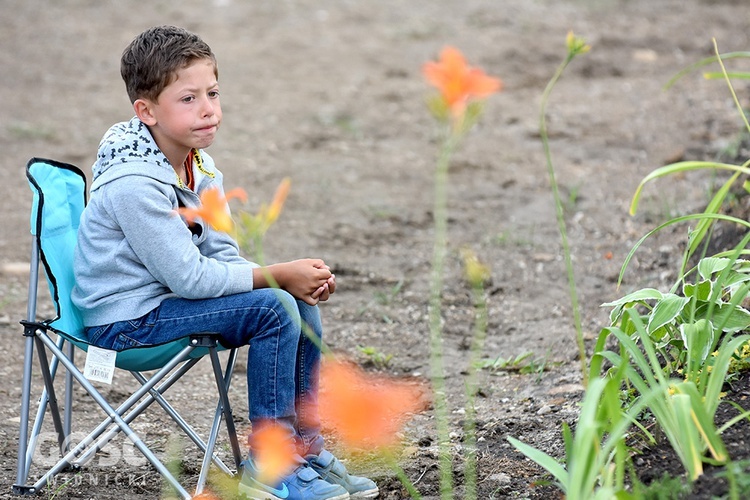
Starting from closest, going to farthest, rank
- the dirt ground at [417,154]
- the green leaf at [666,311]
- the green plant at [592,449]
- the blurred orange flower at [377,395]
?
the green plant at [592,449] < the green leaf at [666,311] < the blurred orange flower at [377,395] < the dirt ground at [417,154]

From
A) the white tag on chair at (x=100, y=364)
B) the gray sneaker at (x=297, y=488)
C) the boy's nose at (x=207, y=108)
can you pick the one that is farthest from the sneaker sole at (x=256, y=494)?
the boy's nose at (x=207, y=108)

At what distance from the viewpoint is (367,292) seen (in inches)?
182

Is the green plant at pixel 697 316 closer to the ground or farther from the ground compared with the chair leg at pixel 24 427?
farther from the ground

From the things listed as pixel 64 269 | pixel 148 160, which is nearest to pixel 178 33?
pixel 148 160

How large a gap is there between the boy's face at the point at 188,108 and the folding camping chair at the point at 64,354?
369 mm

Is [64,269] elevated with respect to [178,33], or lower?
lower

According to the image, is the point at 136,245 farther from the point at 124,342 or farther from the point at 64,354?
the point at 64,354

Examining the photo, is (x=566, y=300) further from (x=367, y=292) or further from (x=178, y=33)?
(x=178, y=33)

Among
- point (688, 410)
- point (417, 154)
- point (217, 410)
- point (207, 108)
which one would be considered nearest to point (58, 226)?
point (207, 108)

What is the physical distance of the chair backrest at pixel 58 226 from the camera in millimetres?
2740

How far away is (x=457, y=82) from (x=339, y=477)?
1.39 meters

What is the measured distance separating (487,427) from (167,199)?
1.27 metres

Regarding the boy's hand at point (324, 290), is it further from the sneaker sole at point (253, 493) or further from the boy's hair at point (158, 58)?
the boy's hair at point (158, 58)

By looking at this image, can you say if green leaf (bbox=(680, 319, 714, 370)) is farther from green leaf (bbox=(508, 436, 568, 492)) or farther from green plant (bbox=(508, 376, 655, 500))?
green leaf (bbox=(508, 436, 568, 492))
